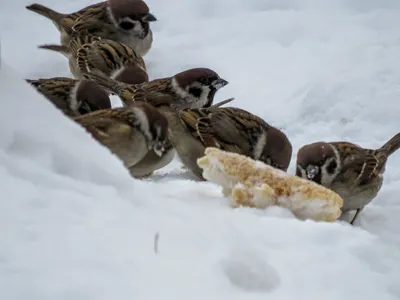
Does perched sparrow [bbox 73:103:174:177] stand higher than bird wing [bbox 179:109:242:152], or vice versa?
perched sparrow [bbox 73:103:174:177]

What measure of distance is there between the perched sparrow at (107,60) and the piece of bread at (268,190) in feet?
9.60

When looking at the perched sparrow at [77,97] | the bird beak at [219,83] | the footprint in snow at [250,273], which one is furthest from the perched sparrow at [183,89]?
the footprint in snow at [250,273]

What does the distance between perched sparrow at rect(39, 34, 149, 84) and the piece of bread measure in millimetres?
2927

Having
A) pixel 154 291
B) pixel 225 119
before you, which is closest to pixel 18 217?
pixel 154 291

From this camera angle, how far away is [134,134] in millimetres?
4820

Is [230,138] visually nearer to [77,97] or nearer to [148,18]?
[77,97]

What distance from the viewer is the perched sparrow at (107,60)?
6719mm

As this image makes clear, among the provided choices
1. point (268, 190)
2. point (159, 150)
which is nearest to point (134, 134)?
point (159, 150)

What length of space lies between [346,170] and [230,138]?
2.35 ft

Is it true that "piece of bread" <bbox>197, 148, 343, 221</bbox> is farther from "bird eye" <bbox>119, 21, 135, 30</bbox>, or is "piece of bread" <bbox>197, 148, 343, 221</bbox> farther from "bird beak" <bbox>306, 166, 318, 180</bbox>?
"bird eye" <bbox>119, 21, 135, 30</bbox>

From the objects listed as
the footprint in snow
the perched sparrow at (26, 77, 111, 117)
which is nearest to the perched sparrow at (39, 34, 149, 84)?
the perched sparrow at (26, 77, 111, 117)

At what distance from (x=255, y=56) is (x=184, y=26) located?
1.03 metres

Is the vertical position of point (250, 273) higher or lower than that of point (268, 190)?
higher

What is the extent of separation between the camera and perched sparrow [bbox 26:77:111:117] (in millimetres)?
5277
